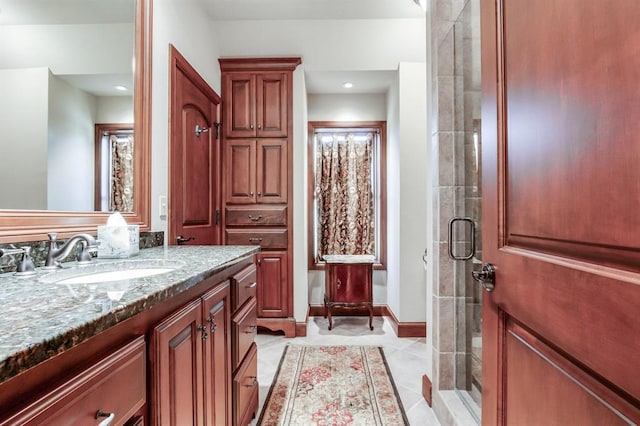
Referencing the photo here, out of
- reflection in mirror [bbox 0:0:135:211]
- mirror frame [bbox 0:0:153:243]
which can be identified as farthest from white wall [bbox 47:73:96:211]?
mirror frame [bbox 0:0:153:243]

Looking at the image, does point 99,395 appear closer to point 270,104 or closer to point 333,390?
point 333,390

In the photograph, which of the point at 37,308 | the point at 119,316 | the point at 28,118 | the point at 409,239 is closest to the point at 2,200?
the point at 28,118

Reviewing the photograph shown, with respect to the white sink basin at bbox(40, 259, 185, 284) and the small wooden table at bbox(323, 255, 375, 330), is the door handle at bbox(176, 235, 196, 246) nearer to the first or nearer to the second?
the white sink basin at bbox(40, 259, 185, 284)

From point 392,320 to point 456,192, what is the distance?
75.0 inches

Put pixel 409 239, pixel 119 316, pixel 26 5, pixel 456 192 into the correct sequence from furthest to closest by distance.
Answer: pixel 409 239 → pixel 456 192 → pixel 26 5 → pixel 119 316

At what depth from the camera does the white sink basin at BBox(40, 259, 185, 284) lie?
0.92 metres

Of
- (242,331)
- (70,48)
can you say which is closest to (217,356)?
(242,331)

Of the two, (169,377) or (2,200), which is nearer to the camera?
(169,377)

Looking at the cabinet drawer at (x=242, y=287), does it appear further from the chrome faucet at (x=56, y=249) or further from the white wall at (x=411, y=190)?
the white wall at (x=411, y=190)

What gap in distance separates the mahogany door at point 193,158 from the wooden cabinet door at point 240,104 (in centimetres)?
13

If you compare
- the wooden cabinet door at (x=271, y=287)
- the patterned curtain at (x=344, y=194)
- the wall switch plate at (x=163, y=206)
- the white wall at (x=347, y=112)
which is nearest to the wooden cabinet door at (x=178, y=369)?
the wall switch plate at (x=163, y=206)

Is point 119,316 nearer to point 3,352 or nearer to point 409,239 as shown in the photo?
point 3,352

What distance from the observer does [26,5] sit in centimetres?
108

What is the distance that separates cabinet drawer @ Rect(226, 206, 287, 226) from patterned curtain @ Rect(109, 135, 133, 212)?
131cm
